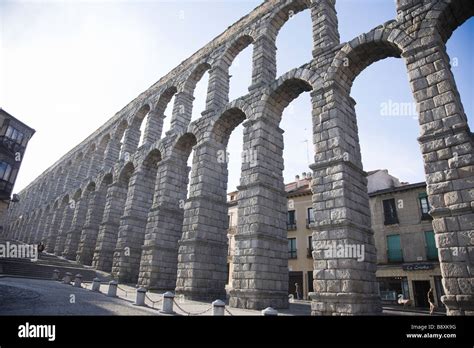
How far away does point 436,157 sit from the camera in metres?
7.87

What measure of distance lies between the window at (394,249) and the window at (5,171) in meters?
28.9

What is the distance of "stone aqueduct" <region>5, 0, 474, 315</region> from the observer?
784cm

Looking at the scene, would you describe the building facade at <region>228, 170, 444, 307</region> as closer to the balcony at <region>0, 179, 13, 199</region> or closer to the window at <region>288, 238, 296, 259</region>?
the window at <region>288, 238, 296, 259</region>

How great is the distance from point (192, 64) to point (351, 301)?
1739cm

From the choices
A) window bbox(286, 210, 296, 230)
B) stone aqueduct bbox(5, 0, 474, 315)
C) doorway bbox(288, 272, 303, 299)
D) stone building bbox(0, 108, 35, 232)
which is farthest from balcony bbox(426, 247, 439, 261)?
stone building bbox(0, 108, 35, 232)

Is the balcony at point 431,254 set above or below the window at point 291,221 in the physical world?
below

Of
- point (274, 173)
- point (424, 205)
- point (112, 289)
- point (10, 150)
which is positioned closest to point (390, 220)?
point (424, 205)

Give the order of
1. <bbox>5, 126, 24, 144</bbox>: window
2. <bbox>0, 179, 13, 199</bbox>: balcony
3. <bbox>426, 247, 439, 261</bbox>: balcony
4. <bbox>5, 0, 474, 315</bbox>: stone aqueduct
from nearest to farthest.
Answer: <bbox>5, 0, 474, 315</bbox>: stone aqueduct → <bbox>426, 247, 439, 261</bbox>: balcony → <bbox>0, 179, 13, 199</bbox>: balcony → <bbox>5, 126, 24, 144</bbox>: window

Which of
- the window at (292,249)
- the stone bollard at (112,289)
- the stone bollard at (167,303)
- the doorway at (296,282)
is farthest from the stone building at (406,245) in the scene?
the stone bollard at (112,289)

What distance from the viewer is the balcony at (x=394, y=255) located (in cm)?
2022

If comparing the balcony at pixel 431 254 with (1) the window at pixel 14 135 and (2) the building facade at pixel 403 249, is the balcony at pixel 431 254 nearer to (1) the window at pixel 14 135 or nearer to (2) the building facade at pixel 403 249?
(2) the building facade at pixel 403 249

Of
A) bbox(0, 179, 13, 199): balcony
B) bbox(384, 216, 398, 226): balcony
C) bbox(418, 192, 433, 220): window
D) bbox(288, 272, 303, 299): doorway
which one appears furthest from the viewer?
bbox(288, 272, 303, 299): doorway

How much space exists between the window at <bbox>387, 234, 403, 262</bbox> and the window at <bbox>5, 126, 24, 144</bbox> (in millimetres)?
30846

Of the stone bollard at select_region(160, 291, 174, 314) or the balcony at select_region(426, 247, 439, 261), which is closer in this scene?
the stone bollard at select_region(160, 291, 174, 314)
